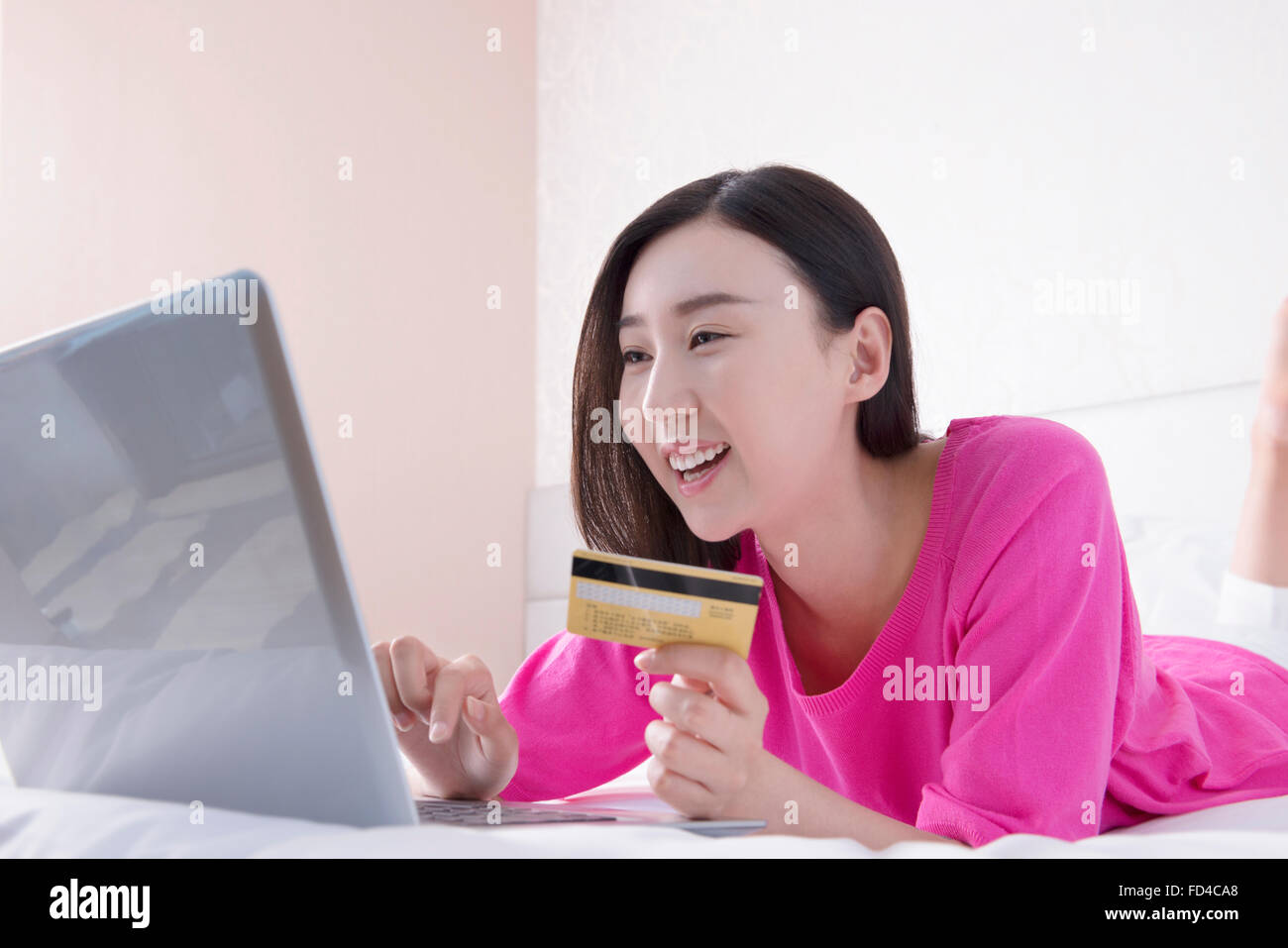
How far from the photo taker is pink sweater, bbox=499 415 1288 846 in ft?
2.77

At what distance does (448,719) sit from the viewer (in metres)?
0.90

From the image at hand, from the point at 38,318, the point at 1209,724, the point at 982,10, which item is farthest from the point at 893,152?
the point at 38,318

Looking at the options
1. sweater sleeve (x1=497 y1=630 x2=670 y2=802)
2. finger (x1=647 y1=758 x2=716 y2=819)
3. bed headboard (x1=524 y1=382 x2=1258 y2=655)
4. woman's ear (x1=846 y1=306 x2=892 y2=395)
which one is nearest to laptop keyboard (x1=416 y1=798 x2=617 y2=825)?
finger (x1=647 y1=758 x2=716 y2=819)

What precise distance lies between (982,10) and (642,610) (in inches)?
67.8

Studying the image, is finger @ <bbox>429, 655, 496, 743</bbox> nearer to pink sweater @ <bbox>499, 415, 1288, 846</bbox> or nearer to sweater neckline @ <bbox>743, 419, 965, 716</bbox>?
pink sweater @ <bbox>499, 415, 1288, 846</bbox>

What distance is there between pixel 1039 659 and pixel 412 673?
491 mm

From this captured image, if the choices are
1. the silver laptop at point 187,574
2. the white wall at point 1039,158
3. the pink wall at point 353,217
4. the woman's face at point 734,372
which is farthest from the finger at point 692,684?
the pink wall at point 353,217

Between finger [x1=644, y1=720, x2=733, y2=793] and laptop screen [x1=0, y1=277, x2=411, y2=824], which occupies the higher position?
laptop screen [x1=0, y1=277, x2=411, y2=824]

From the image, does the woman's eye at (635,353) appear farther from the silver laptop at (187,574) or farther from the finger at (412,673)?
the silver laptop at (187,574)

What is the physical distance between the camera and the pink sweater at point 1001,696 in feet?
2.77

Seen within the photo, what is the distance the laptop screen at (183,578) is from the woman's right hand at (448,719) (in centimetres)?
25

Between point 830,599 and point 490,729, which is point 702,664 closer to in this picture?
point 490,729

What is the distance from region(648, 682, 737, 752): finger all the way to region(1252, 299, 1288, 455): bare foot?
104cm

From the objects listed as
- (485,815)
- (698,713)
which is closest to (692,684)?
(698,713)
